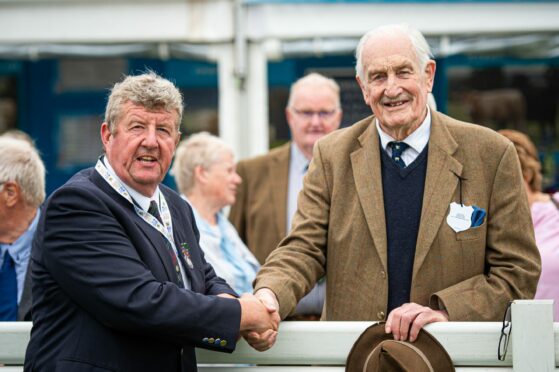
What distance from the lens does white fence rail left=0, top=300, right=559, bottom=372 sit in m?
2.62

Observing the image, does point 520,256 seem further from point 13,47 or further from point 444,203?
point 13,47

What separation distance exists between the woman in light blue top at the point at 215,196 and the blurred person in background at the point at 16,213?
0.98 m

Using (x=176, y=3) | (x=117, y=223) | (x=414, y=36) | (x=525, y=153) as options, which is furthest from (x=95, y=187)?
(x=176, y=3)

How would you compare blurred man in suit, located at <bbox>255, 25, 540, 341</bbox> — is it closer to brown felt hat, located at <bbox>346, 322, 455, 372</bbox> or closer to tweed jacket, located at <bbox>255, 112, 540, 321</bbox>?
tweed jacket, located at <bbox>255, 112, 540, 321</bbox>

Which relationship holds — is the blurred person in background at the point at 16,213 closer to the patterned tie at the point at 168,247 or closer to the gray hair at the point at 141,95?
the patterned tie at the point at 168,247

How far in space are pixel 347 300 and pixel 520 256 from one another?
606 millimetres

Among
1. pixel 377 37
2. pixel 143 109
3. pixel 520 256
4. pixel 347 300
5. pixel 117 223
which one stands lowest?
pixel 347 300

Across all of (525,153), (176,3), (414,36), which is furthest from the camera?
(176,3)

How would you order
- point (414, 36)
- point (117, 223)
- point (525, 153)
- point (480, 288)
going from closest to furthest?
point (117, 223)
point (480, 288)
point (414, 36)
point (525, 153)

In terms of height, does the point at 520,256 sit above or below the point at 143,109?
below

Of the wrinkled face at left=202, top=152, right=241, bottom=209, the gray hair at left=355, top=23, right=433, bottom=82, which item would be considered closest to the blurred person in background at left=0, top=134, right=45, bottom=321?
the wrinkled face at left=202, top=152, right=241, bottom=209

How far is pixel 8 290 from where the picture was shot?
3918mm

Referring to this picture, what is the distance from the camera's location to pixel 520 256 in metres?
2.93

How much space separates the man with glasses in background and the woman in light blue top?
0.14m
